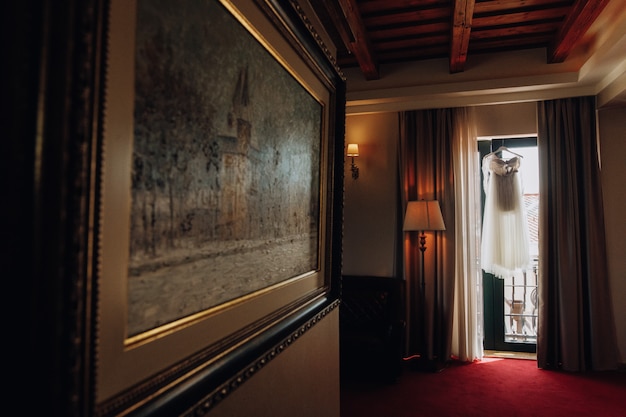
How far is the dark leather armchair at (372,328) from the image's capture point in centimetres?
343

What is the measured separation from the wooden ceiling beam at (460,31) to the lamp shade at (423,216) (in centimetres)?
121

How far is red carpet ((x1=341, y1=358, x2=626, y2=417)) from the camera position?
2.91 m

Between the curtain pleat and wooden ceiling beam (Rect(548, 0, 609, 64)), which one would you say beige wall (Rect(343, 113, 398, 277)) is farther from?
wooden ceiling beam (Rect(548, 0, 609, 64))

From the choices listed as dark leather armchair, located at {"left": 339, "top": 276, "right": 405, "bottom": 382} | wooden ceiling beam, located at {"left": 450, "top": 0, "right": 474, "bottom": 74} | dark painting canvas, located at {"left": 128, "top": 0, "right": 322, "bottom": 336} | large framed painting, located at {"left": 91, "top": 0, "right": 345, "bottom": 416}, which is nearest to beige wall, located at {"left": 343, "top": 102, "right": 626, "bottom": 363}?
dark leather armchair, located at {"left": 339, "top": 276, "right": 405, "bottom": 382}

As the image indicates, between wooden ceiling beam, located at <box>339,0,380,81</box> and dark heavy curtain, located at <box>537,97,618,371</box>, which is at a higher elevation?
wooden ceiling beam, located at <box>339,0,380,81</box>

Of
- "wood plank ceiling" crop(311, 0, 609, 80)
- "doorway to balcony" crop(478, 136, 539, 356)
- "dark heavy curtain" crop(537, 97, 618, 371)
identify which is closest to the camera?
"wood plank ceiling" crop(311, 0, 609, 80)

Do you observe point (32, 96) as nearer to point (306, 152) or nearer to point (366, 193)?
point (306, 152)

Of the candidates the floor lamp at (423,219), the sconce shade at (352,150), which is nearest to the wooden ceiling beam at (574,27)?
the floor lamp at (423,219)

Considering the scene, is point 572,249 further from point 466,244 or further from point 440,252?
point 440,252

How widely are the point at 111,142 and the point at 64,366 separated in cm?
31

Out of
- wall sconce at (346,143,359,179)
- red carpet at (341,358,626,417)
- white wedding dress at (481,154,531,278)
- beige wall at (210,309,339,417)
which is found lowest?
red carpet at (341,358,626,417)

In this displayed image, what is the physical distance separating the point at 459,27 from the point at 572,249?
2.17 metres

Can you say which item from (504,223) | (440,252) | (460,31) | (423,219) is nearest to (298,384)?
(423,219)

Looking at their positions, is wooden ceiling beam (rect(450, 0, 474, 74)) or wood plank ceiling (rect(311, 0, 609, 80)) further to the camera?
wood plank ceiling (rect(311, 0, 609, 80))
